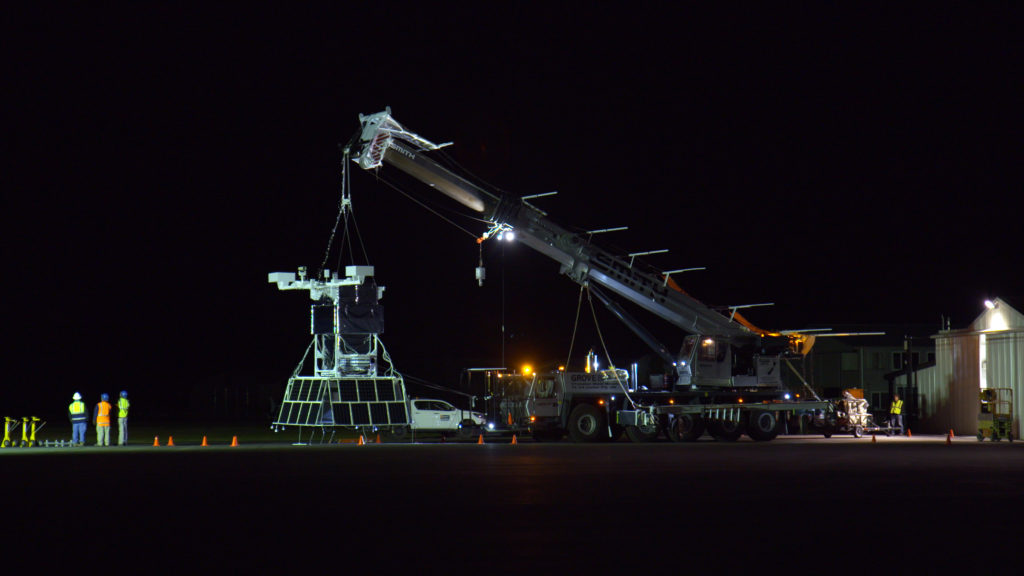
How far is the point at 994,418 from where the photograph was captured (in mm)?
38500

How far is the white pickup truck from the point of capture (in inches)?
1501

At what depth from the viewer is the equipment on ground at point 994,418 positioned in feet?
126

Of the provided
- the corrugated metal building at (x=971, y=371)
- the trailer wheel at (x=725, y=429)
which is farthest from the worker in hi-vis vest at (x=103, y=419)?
the corrugated metal building at (x=971, y=371)

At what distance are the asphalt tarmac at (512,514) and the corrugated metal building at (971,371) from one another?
14783 millimetres

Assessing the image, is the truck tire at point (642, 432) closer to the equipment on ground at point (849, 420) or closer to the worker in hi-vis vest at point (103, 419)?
the equipment on ground at point (849, 420)

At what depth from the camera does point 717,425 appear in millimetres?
37219

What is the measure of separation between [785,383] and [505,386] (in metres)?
9.46

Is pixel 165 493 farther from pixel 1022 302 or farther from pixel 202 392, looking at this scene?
pixel 202 392

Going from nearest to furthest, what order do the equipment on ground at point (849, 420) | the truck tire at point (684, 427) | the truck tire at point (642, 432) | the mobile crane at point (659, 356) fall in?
the mobile crane at point (659, 356) < the truck tire at point (642, 432) < the truck tire at point (684, 427) < the equipment on ground at point (849, 420)

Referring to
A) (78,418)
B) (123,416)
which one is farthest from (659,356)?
(78,418)

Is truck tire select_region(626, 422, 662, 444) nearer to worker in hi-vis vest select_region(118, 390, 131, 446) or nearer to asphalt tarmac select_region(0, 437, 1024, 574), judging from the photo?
asphalt tarmac select_region(0, 437, 1024, 574)

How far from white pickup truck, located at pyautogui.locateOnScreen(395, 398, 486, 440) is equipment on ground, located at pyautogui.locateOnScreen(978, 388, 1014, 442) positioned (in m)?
16.7

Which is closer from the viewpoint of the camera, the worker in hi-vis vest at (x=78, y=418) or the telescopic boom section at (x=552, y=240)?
the worker in hi-vis vest at (x=78, y=418)

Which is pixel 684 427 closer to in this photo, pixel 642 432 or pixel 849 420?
pixel 642 432
